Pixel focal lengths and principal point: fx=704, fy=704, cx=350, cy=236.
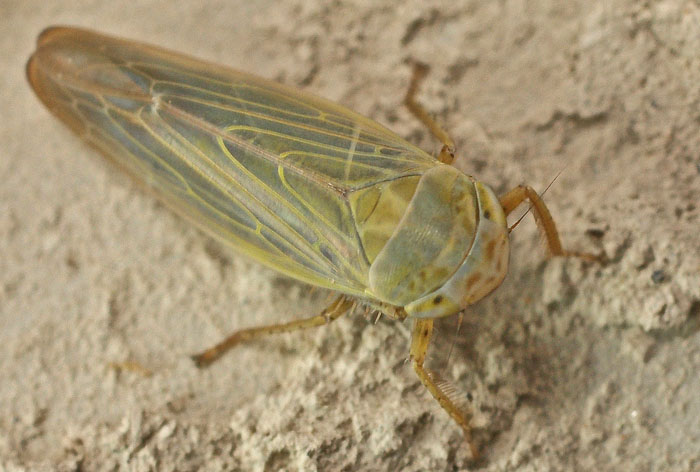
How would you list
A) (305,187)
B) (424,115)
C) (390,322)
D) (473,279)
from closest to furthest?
(473,279) < (305,187) < (390,322) < (424,115)

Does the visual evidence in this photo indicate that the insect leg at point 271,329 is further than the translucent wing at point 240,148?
Yes

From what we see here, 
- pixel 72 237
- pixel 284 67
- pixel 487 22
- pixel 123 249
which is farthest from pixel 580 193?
pixel 72 237

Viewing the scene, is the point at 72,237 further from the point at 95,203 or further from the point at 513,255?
the point at 513,255

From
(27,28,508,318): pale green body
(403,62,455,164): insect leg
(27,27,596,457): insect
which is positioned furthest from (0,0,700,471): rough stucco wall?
(27,28,508,318): pale green body

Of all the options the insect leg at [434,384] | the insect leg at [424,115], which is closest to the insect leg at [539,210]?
the insect leg at [424,115]

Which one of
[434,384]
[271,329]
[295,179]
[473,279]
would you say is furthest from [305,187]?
[434,384]

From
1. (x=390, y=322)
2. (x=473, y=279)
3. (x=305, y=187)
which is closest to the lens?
(x=473, y=279)

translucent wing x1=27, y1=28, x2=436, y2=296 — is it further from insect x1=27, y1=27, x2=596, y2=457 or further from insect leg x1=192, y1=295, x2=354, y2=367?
insect leg x1=192, y1=295, x2=354, y2=367

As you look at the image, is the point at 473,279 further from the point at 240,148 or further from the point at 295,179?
the point at 240,148

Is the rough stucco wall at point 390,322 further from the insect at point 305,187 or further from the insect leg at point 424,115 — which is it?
the insect at point 305,187
